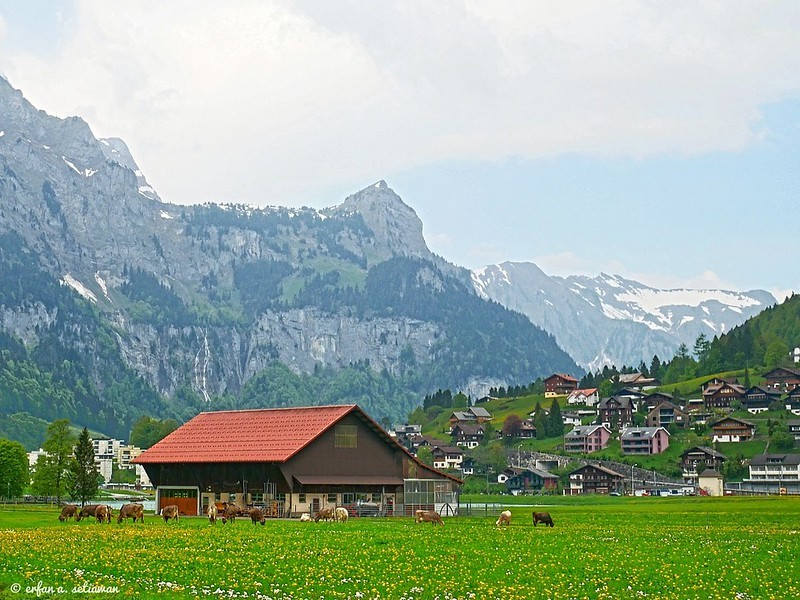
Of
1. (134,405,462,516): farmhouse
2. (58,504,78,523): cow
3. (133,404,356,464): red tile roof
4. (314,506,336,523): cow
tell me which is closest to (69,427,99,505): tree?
(133,404,356,464): red tile roof

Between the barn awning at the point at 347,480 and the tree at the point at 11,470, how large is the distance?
74091mm

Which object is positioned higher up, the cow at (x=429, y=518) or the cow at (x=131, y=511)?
the cow at (x=131, y=511)

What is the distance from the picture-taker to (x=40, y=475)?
149375 millimetres

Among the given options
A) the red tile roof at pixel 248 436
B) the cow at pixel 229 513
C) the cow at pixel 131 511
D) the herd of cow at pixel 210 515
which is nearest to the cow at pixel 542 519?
the herd of cow at pixel 210 515

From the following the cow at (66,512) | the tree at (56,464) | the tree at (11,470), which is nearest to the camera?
the cow at (66,512)

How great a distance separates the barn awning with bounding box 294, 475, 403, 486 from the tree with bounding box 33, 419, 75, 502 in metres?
59.7

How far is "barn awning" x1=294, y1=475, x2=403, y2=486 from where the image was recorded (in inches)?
A: 3578

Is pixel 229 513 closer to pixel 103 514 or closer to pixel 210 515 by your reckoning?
pixel 210 515

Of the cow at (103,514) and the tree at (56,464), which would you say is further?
the tree at (56,464)

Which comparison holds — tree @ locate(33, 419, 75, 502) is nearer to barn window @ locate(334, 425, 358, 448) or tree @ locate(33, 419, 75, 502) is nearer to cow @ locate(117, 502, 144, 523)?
barn window @ locate(334, 425, 358, 448)

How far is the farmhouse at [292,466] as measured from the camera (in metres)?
91.6

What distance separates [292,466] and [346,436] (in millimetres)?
7024

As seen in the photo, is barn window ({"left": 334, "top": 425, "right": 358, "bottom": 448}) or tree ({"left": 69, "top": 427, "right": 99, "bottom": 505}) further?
tree ({"left": 69, "top": 427, "right": 99, "bottom": 505})

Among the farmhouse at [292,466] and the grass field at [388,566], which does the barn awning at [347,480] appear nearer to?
the farmhouse at [292,466]
